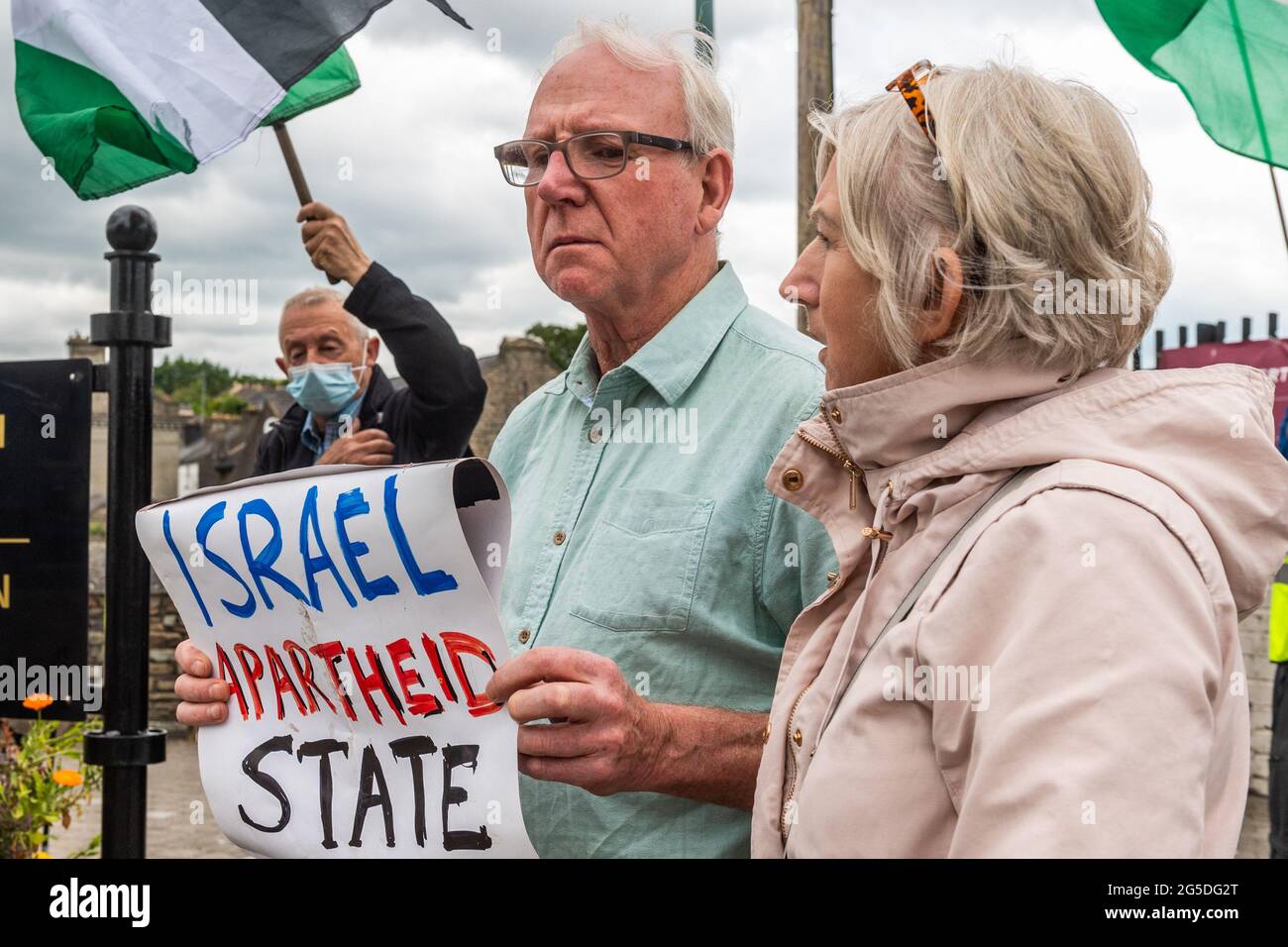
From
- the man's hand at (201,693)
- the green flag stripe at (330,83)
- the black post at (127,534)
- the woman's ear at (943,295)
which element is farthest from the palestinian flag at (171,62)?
the woman's ear at (943,295)

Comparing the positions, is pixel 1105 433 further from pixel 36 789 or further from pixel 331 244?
pixel 36 789

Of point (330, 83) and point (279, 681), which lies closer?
point (279, 681)

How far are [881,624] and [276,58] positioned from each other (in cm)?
207

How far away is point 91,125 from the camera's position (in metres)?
2.78

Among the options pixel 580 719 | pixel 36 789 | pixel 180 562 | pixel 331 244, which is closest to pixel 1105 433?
pixel 580 719

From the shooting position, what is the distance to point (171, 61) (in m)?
2.71

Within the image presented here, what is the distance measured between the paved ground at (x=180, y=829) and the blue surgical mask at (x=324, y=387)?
3.01 meters

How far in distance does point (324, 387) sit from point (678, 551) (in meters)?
2.80

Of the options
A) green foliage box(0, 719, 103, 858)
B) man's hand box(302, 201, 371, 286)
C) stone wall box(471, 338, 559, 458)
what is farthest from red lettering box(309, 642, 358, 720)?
stone wall box(471, 338, 559, 458)

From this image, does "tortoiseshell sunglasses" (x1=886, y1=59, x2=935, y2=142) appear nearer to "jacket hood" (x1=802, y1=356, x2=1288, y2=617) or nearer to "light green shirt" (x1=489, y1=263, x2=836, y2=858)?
"jacket hood" (x1=802, y1=356, x2=1288, y2=617)
